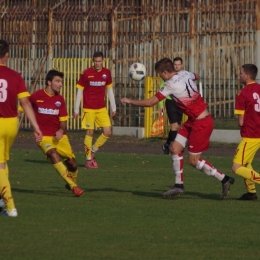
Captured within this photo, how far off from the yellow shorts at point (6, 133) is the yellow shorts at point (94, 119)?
791 cm

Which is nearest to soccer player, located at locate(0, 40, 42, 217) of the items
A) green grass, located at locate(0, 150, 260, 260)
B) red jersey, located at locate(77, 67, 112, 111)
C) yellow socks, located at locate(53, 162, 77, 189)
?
green grass, located at locate(0, 150, 260, 260)

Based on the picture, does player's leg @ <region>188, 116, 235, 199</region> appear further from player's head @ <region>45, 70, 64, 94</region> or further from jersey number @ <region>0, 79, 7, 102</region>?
jersey number @ <region>0, 79, 7, 102</region>

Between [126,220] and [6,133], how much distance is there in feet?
5.67

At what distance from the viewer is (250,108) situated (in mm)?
12219

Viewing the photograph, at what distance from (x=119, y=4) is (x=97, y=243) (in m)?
18.0

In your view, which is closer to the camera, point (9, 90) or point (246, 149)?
point (9, 90)

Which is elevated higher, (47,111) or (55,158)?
(47,111)

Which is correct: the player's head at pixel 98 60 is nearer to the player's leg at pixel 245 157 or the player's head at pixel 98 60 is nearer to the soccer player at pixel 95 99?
the soccer player at pixel 95 99

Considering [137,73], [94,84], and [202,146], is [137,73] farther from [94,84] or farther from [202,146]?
[202,146]

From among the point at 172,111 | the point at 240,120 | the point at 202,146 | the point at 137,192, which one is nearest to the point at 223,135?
the point at 172,111

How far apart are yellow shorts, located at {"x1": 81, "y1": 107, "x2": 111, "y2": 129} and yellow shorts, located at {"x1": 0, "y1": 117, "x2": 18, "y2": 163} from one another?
26.0 ft

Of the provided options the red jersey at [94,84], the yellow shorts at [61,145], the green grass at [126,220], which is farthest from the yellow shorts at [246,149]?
the red jersey at [94,84]

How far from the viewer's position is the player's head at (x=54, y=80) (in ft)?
43.6

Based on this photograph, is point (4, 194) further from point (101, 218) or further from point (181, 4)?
point (181, 4)
